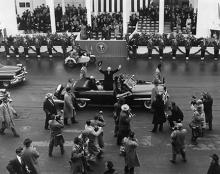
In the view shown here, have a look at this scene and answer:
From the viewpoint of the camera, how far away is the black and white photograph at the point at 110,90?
12812 mm

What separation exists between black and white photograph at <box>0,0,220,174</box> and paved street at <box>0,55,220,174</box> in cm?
4

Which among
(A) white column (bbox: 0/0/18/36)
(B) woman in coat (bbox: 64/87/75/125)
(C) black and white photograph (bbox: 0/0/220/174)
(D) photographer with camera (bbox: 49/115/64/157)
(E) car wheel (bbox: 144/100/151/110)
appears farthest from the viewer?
(A) white column (bbox: 0/0/18/36)

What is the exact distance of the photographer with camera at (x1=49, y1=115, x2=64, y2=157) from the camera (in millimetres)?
12961

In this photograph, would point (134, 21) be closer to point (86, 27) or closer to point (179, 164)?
point (86, 27)

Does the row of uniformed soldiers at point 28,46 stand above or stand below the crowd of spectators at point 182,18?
below

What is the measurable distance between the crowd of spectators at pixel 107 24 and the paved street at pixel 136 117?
2924 mm

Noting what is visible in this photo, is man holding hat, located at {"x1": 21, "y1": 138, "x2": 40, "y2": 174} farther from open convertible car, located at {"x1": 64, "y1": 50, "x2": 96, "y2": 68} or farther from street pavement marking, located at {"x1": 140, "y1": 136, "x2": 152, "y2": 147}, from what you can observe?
open convertible car, located at {"x1": 64, "y1": 50, "x2": 96, "y2": 68}

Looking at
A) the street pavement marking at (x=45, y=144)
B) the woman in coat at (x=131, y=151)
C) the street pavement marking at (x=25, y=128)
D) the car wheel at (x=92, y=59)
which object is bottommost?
the street pavement marking at (x=45, y=144)

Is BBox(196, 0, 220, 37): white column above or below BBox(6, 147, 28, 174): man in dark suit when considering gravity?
above

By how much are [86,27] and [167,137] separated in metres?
15.0

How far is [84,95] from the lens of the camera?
17016 mm

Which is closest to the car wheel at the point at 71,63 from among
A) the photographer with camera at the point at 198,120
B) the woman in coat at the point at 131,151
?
the photographer with camera at the point at 198,120

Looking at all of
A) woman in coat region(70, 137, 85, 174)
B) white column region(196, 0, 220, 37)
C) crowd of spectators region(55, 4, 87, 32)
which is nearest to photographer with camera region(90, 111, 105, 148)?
woman in coat region(70, 137, 85, 174)

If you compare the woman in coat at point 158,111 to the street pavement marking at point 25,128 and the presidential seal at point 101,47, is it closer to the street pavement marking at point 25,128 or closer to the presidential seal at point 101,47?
the street pavement marking at point 25,128
